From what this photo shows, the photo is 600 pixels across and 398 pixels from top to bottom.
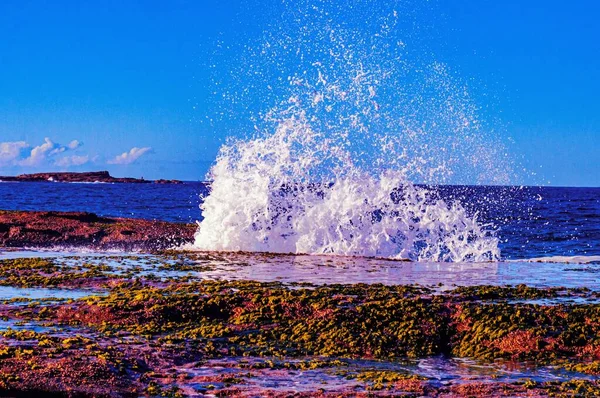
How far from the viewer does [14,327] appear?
12.7 meters

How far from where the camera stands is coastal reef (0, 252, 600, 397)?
959 cm

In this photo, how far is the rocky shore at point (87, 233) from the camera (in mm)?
28812

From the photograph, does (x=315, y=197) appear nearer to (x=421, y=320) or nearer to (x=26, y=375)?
(x=421, y=320)

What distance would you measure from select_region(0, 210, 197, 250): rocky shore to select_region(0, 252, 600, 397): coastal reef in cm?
1163

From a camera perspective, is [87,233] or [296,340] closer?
[296,340]

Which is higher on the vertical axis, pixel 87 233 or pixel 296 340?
pixel 87 233

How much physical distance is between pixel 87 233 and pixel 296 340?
19702mm

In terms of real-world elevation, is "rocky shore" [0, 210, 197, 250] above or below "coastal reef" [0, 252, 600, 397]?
above

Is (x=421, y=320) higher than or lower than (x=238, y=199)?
lower

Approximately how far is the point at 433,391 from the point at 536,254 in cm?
2406

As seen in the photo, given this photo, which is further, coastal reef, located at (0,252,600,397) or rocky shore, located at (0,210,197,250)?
rocky shore, located at (0,210,197,250)

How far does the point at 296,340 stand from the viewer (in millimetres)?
12172

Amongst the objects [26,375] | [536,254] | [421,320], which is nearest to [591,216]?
[536,254]

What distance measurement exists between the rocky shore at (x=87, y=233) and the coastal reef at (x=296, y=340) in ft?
38.2
